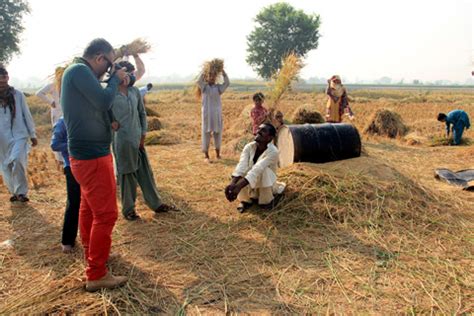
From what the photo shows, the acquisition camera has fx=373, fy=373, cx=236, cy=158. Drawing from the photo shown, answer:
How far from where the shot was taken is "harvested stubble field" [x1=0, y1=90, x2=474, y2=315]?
2652 mm

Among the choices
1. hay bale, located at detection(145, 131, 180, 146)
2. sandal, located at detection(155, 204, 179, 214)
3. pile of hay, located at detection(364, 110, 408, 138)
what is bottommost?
sandal, located at detection(155, 204, 179, 214)

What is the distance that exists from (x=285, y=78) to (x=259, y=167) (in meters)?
3.94

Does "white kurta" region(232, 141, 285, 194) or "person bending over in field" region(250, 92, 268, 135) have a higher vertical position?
"person bending over in field" region(250, 92, 268, 135)

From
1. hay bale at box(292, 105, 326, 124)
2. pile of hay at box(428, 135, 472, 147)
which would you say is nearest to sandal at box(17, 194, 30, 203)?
hay bale at box(292, 105, 326, 124)

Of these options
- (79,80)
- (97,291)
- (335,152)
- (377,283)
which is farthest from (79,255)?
(335,152)

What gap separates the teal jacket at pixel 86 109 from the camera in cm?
238

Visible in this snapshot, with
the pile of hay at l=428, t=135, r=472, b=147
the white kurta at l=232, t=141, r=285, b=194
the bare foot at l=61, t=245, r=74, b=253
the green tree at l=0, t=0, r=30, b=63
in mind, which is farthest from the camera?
the green tree at l=0, t=0, r=30, b=63

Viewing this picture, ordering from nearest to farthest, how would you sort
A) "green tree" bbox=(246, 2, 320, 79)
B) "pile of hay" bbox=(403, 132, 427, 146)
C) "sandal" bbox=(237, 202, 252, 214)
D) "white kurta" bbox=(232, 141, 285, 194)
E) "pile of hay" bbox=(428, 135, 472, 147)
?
1. "white kurta" bbox=(232, 141, 285, 194)
2. "sandal" bbox=(237, 202, 252, 214)
3. "pile of hay" bbox=(428, 135, 472, 147)
4. "pile of hay" bbox=(403, 132, 427, 146)
5. "green tree" bbox=(246, 2, 320, 79)

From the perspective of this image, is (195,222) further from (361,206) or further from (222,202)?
(361,206)

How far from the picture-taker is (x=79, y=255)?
3.35 meters

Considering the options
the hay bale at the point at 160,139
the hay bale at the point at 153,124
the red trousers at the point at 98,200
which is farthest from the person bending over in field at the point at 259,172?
the hay bale at the point at 153,124

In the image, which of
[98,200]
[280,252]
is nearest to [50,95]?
Result: [98,200]

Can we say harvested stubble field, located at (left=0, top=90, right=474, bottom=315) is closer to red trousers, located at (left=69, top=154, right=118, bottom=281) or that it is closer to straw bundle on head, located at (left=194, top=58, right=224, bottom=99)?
red trousers, located at (left=69, top=154, right=118, bottom=281)

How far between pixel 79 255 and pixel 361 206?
9.75 ft
